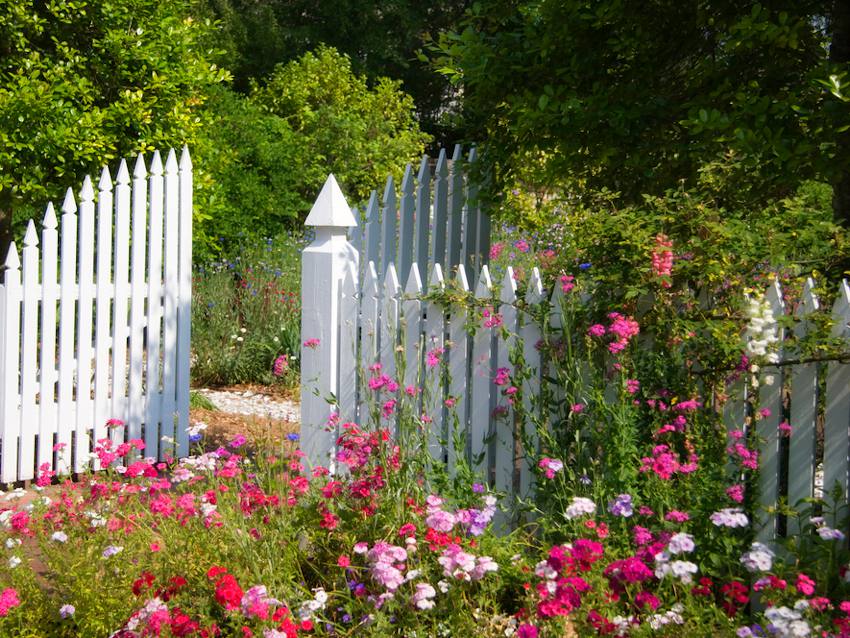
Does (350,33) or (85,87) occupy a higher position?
(350,33)

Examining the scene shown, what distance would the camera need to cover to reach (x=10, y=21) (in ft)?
20.8

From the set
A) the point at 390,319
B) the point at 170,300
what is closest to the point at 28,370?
the point at 170,300

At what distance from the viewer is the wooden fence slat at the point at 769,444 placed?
10.3 ft

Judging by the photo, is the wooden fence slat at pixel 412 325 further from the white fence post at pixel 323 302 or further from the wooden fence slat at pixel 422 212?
the wooden fence slat at pixel 422 212

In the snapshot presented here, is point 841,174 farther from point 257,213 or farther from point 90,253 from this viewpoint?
point 257,213

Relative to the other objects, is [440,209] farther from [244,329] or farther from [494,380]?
[244,329]

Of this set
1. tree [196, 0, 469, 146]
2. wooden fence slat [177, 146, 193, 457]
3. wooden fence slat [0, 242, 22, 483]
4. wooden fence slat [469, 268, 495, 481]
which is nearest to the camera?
wooden fence slat [469, 268, 495, 481]

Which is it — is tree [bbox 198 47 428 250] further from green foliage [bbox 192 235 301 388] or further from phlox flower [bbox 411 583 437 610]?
phlox flower [bbox 411 583 437 610]

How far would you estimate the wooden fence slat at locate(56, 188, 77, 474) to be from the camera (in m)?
5.06

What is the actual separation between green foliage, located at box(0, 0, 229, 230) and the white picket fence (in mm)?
1171

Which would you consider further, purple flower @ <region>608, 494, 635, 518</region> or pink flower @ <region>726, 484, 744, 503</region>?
pink flower @ <region>726, 484, 744, 503</region>

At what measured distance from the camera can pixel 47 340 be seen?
16.4 feet

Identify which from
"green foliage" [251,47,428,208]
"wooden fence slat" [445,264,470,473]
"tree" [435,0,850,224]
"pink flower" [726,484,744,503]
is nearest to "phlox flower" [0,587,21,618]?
"wooden fence slat" [445,264,470,473]

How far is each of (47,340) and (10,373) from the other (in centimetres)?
27
